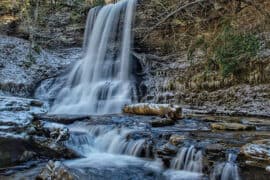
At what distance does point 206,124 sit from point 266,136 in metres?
1.86

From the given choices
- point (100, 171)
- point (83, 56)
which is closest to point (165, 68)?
point (83, 56)

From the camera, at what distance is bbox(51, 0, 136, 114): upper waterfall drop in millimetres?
11820

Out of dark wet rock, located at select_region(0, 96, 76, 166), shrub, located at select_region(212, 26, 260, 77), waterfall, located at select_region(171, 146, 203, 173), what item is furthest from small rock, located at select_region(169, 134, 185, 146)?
shrub, located at select_region(212, 26, 260, 77)

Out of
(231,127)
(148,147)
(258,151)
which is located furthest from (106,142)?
(258,151)

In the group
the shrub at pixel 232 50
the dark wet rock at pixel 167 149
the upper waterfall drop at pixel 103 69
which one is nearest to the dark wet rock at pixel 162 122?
the dark wet rock at pixel 167 149

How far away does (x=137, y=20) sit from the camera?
1520 centimetres

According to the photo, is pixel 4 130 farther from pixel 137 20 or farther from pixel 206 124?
pixel 137 20

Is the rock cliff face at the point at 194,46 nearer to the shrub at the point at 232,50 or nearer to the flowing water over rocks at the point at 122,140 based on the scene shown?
the shrub at the point at 232,50

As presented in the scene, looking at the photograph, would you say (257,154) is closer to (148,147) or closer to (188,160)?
(188,160)

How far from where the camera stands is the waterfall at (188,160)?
5.51 metres

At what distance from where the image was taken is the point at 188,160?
5.64 m

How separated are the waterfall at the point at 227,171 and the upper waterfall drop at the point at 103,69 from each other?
245 inches

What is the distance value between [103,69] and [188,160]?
8927 millimetres

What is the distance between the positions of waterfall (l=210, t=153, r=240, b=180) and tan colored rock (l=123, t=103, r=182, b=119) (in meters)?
3.62
